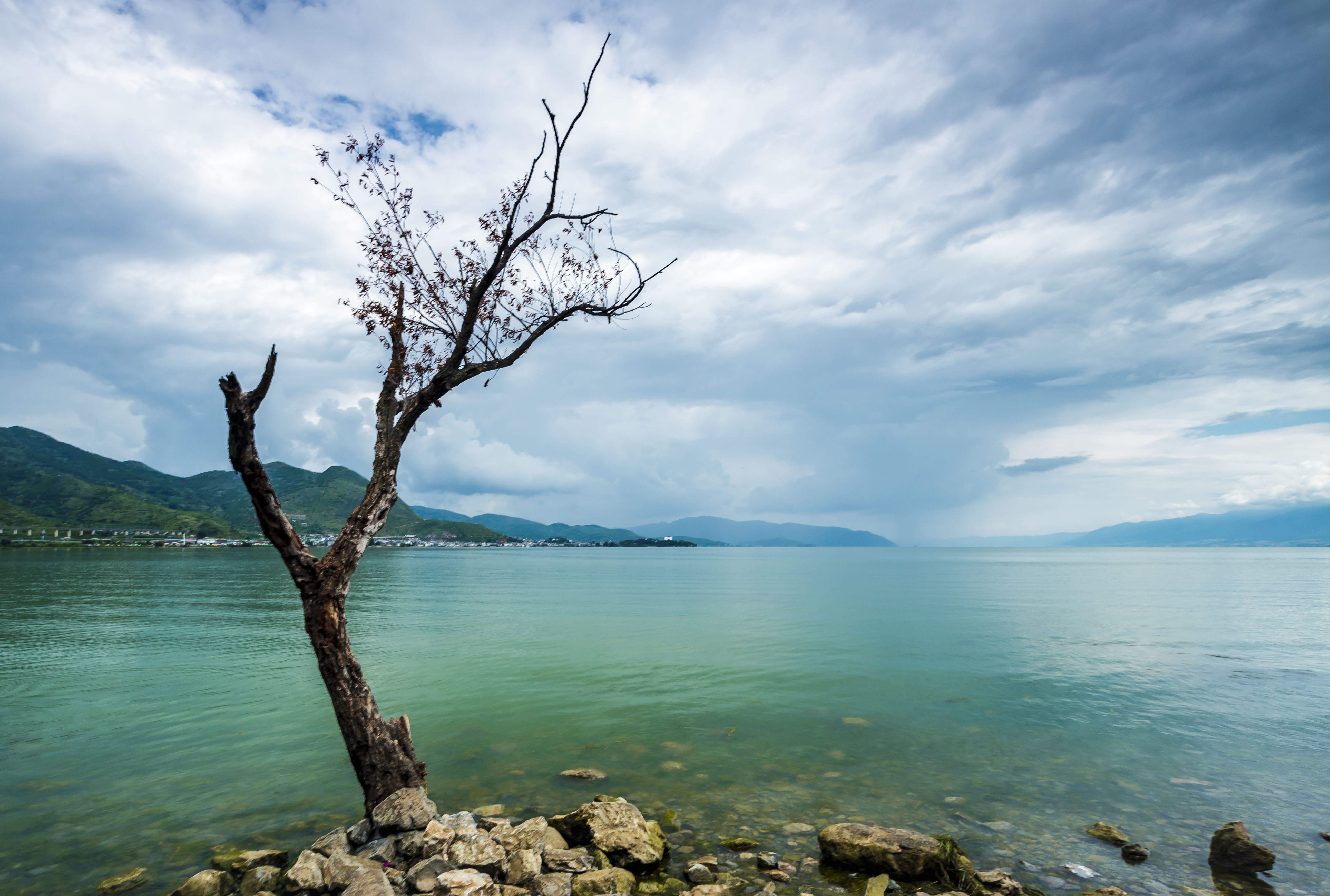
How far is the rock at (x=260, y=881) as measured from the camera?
9758 millimetres

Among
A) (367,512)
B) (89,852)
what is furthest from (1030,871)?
(89,852)

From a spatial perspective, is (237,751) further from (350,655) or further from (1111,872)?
(1111,872)

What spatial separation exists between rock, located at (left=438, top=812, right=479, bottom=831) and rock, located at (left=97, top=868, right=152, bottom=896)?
466 centimetres

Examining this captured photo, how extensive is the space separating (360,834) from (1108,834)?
1377 cm

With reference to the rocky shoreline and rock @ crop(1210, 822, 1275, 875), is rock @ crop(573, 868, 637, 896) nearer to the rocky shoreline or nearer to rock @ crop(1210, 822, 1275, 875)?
the rocky shoreline

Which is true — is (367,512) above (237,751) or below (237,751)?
above

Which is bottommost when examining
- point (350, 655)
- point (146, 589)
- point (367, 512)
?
point (146, 589)

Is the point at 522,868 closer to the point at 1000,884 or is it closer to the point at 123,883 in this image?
Result: the point at 123,883

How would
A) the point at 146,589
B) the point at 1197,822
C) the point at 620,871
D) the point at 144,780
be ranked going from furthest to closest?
1. the point at 146,589
2. the point at 144,780
3. the point at 1197,822
4. the point at 620,871

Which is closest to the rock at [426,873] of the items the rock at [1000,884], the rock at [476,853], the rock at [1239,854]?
the rock at [476,853]

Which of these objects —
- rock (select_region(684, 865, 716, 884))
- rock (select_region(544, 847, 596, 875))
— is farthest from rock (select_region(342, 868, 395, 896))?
rock (select_region(684, 865, 716, 884))

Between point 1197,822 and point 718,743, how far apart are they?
10846mm

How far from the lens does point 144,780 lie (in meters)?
15.7

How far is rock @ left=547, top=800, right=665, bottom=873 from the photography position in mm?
10648
